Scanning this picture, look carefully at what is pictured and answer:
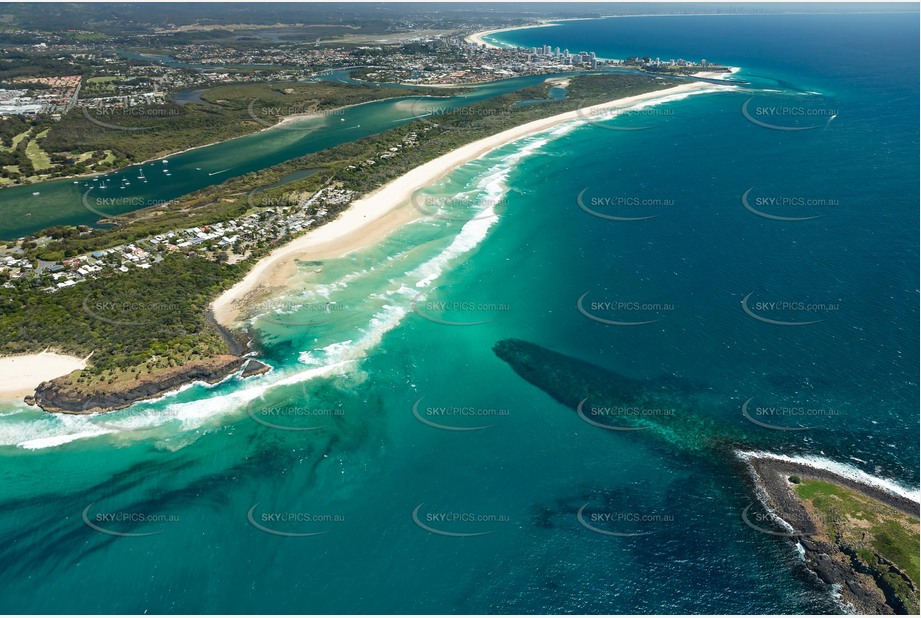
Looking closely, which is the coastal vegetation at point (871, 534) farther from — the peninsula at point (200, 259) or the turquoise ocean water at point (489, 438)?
the peninsula at point (200, 259)

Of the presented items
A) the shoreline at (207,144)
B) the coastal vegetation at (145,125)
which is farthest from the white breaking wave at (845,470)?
the coastal vegetation at (145,125)

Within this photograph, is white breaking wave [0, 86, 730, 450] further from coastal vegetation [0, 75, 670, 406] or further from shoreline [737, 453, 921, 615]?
shoreline [737, 453, 921, 615]

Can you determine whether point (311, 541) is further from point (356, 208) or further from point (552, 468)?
point (356, 208)

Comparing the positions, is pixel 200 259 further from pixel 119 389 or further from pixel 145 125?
pixel 145 125

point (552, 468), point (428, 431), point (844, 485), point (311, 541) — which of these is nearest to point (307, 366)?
point (428, 431)

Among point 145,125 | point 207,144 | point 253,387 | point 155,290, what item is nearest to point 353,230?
point 155,290

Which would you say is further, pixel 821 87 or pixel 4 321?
pixel 821 87
